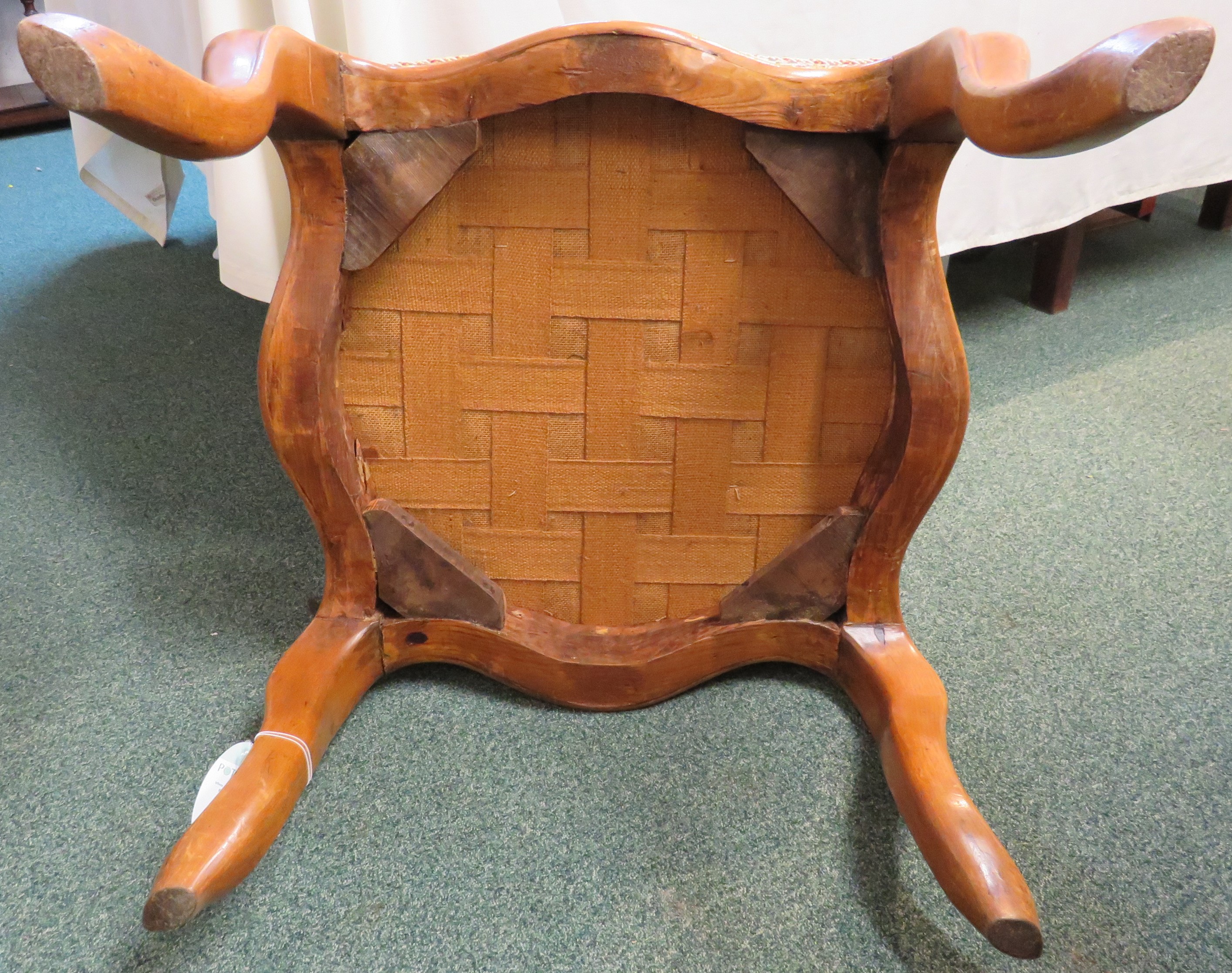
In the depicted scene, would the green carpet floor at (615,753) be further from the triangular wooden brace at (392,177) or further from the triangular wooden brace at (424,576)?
the triangular wooden brace at (392,177)

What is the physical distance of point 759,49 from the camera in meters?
1.09

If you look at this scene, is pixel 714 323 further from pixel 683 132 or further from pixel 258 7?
pixel 258 7

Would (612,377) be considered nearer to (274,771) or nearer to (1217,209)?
(274,771)

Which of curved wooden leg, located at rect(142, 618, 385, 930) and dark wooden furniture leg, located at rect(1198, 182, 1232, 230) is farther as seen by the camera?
dark wooden furniture leg, located at rect(1198, 182, 1232, 230)

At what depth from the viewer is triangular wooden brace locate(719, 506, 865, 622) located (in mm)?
803

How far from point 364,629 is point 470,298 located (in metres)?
0.29

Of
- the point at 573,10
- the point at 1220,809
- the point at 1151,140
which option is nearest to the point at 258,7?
the point at 573,10

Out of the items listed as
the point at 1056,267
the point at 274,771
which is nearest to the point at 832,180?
the point at 274,771

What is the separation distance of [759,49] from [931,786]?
2.66 feet

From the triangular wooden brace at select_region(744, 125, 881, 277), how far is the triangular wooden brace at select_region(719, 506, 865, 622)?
0.21 meters

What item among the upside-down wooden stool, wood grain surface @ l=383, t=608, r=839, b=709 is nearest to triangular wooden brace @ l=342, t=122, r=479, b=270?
the upside-down wooden stool

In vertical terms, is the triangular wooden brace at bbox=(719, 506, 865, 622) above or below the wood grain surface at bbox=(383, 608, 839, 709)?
above

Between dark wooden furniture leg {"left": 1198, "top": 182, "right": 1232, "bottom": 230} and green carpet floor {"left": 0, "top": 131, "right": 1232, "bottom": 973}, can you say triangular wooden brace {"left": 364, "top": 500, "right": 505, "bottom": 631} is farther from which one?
dark wooden furniture leg {"left": 1198, "top": 182, "right": 1232, "bottom": 230}

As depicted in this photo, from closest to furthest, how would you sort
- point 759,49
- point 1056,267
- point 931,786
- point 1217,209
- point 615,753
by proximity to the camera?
point 931,786 < point 615,753 < point 759,49 < point 1056,267 < point 1217,209
